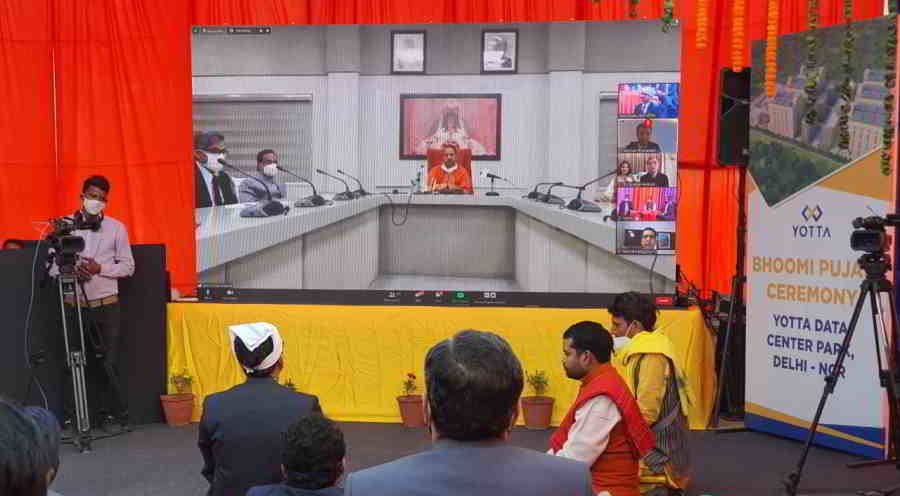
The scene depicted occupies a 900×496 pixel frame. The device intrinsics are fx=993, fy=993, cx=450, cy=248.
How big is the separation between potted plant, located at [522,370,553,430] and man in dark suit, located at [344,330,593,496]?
471cm

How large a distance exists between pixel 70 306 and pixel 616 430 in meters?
4.17

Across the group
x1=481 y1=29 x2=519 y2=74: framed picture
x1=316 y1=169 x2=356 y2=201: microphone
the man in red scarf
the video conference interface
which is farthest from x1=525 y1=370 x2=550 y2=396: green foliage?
the man in red scarf

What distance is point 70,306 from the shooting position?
618cm

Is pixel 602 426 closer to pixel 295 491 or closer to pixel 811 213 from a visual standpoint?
pixel 295 491

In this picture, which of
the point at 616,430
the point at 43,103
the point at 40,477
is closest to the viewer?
the point at 40,477

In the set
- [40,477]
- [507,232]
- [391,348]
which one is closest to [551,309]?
[507,232]

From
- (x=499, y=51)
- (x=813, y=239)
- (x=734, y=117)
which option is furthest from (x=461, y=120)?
(x=813, y=239)

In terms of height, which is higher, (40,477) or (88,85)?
(88,85)

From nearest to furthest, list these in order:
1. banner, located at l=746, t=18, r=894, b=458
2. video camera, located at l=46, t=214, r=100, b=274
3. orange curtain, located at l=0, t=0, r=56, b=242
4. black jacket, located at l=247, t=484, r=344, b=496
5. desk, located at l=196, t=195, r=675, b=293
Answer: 1. black jacket, located at l=247, t=484, r=344, b=496
2. banner, located at l=746, t=18, r=894, b=458
3. video camera, located at l=46, t=214, r=100, b=274
4. desk, located at l=196, t=195, r=675, b=293
5. orange curtain, located at l=0, t=0, r=56, b=242

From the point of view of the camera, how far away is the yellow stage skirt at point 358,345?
21.3ft

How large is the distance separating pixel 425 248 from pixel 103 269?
214cm

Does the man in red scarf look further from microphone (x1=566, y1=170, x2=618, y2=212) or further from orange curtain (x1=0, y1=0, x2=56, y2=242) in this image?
orange curtain (x1=0, y1=0, x2=56, y2=242)

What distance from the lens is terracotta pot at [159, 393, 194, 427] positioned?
6.47m

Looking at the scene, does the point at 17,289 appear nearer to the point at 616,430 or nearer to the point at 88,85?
the point at 88,85
